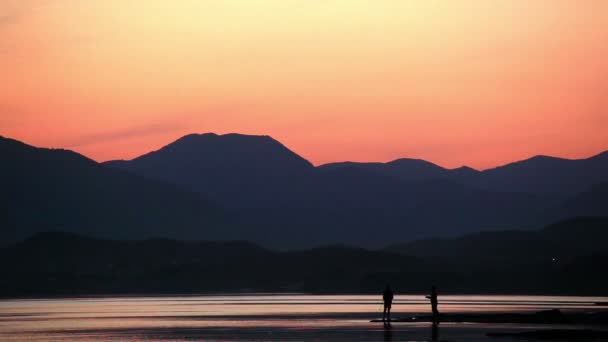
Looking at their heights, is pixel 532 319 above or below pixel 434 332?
above

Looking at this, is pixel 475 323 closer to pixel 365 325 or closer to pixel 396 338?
pixel 365 325

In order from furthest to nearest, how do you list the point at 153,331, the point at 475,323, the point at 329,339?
the point at 475,323, the point at 153,331, the point at 329,339

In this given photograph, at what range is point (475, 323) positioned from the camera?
245ft

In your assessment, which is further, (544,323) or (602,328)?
(544,323)

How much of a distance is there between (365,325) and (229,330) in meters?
8.87

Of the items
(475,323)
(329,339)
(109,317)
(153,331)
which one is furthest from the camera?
(109,317)

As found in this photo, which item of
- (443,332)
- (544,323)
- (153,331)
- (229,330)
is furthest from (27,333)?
(544,323)

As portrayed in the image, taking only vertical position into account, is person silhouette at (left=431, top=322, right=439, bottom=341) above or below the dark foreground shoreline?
below

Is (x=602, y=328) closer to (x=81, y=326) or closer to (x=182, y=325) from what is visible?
(x=182, y=325)

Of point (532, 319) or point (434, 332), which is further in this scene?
point (532, 319)

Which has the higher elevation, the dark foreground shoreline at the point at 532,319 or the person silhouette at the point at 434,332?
the dark foreground shoreline at the point at 532,319

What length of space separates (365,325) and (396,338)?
13.5 metres

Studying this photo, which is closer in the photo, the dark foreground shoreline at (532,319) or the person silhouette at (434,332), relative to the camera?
the person silhouette at (434,332)

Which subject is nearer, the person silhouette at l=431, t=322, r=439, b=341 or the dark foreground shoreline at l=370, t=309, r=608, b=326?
the person silhouette at l=431, t=322, r=439, b=341
